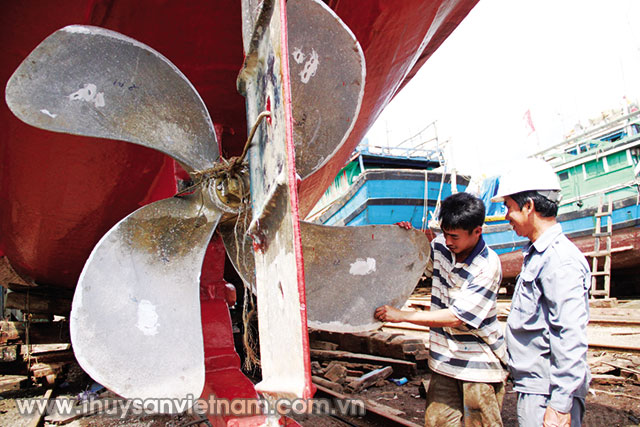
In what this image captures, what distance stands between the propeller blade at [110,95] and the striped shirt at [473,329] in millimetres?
1376

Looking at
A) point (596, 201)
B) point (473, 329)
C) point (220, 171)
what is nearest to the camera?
point (220, 171)

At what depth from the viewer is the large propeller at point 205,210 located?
1.28 meters

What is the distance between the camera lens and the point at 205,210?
6.24 feet

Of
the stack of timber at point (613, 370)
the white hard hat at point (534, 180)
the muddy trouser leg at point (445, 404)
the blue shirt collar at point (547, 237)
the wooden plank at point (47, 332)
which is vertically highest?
the white hard hat at point (534, 180)

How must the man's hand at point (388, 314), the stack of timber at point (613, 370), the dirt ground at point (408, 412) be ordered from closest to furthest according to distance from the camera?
the man's hand at point (388, 314)
the dirt ground at point (408, 412)
the stack of timber at point (613, 370)

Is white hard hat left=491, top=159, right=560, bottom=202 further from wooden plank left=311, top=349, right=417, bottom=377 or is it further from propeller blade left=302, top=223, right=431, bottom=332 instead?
wooden plank left=311, top=349, right=417, bottom=377

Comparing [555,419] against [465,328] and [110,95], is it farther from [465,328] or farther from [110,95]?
[110,95]

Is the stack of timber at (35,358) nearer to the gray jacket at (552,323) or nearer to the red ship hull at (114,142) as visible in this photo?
the red ship hull at (114,142)

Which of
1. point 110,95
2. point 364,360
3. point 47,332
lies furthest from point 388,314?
point 47,332

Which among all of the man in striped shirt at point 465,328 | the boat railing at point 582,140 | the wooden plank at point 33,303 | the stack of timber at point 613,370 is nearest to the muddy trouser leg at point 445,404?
the man in striped shirt at point 465,328

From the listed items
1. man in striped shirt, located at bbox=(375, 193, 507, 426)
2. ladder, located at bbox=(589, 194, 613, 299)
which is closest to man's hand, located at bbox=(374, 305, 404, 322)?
man in striped shirt, located at bbox=(375, 193, 507, 426)

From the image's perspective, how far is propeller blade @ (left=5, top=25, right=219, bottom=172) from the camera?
1483 mm

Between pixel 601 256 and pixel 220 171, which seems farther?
pixel 601 256

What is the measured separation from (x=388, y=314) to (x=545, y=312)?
2.42ft
